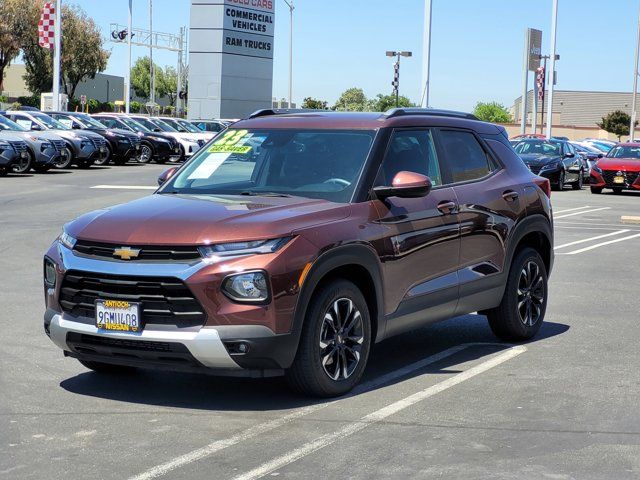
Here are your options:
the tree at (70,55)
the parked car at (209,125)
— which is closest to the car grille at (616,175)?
the parked car at (209,125)

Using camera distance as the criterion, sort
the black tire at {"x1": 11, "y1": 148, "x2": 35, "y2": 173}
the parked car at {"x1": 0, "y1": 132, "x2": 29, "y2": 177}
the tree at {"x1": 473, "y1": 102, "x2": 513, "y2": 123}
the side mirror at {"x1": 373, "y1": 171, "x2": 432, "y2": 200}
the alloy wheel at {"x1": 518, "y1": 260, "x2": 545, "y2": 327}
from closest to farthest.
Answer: the side mirror at {"x1": 373, "y1": 171, "x2": 432, "y2": 200} < the alloy wheel at {"x1": 518, "y1": 260, "x2": 545, "y2": 327} < the parked car at {"x1": 0, "y1": 132, "x2": 29, "y2": 177} < the black tire at {"x1": 11, "y1": 148, "x2": 35, "y2": 173} < the tree at {"x1": 473, "y1": 102, "x2": 513, "y2": 123}

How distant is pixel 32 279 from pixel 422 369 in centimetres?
562

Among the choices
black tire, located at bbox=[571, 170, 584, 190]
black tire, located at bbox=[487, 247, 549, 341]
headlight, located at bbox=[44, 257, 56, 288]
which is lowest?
black tire, located at bbox=[571, 170, 584, 190]

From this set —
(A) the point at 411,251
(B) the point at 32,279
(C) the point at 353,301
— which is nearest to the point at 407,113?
(A) the point at 411,251

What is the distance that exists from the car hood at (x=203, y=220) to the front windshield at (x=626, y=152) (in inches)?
1116

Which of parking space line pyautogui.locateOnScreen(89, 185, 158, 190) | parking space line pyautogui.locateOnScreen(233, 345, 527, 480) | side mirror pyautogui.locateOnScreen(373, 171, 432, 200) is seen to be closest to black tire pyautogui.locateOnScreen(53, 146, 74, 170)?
parking space line pyautogui.locateOnScreen(89, 185, 158, 190)

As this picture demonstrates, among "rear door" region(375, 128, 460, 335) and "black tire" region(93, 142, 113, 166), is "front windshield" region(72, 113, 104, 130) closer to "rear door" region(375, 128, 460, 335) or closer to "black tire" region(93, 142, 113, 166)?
"black tire" region(93, 142, 113, 166)

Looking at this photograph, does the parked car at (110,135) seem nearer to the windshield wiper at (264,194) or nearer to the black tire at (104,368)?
the black tire at (104,368)

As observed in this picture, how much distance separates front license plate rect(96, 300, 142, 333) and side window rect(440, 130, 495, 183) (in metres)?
2.84

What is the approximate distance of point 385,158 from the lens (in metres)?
7.30

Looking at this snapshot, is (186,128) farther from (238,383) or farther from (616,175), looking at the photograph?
(238,383)

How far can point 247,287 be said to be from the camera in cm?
607

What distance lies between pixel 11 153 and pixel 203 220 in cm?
2354

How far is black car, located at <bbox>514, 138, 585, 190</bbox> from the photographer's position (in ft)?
106
